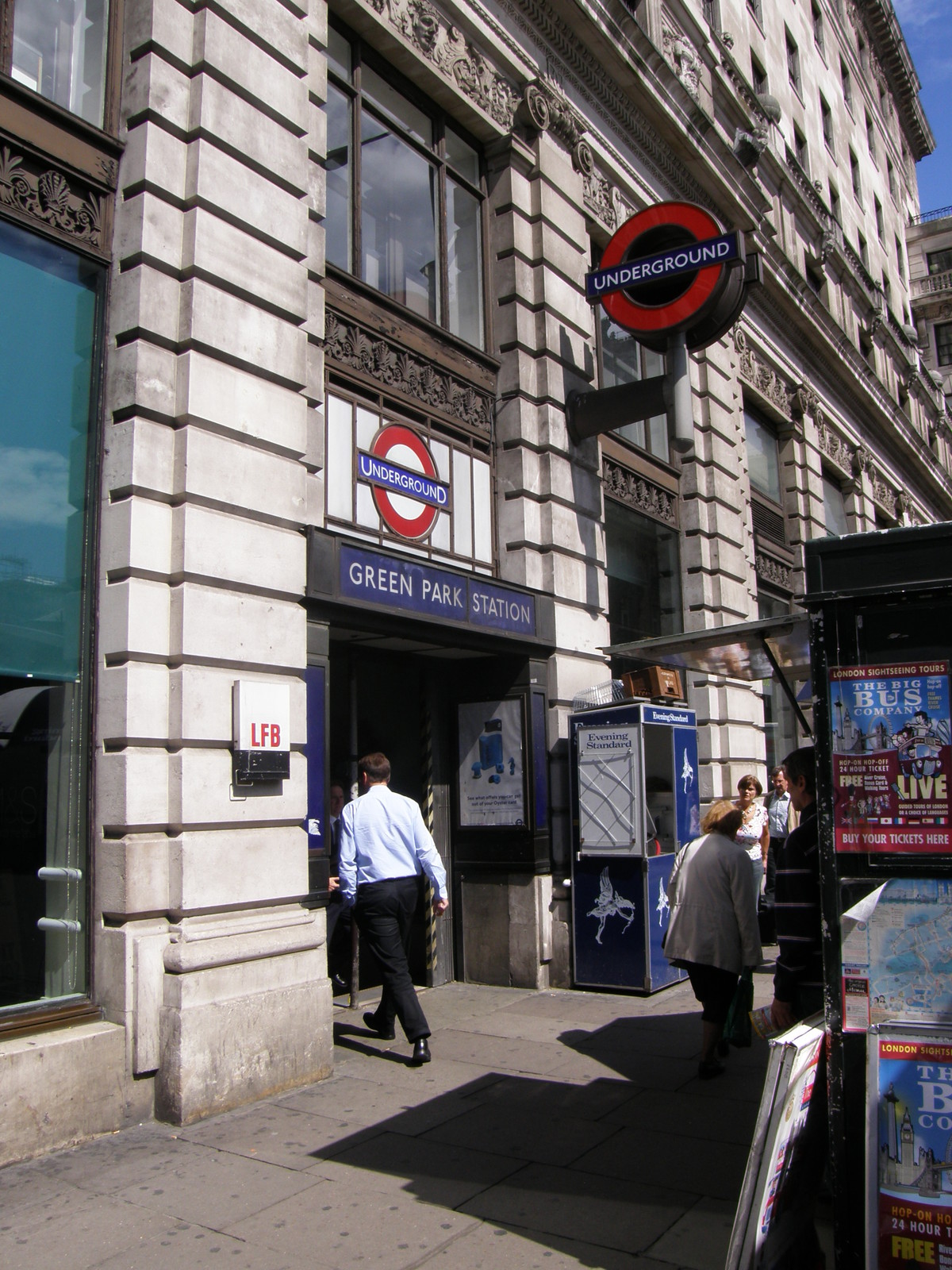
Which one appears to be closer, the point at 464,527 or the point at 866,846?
the point at 866,846

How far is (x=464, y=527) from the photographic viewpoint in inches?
399

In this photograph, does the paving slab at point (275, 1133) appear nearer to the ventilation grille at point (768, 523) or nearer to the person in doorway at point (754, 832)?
the person in doorway at point (754, 832)

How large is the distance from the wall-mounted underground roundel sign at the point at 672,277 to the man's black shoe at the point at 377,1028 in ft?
25.0

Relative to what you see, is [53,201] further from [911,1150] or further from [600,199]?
[600,199]

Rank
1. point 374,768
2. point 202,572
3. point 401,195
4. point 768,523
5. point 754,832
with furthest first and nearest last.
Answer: point 768,523 → point 754,832 → point 401,195 → point 374,768 → point 202,572

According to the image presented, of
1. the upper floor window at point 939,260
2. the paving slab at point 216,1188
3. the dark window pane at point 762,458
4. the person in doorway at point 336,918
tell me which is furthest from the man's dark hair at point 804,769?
the upper floor window at point 939,260

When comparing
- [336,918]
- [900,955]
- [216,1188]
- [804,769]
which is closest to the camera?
[900,955]

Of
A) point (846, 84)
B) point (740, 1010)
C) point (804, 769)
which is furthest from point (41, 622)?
point (846, 84)

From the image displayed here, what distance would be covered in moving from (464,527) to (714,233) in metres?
4.47

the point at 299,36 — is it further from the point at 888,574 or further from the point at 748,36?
the point at 748,36

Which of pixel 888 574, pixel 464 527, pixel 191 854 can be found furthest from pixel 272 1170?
pixel 464 527

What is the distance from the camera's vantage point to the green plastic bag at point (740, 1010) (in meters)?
6.76

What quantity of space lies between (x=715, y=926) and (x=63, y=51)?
715 cm

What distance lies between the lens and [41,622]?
611 cm
